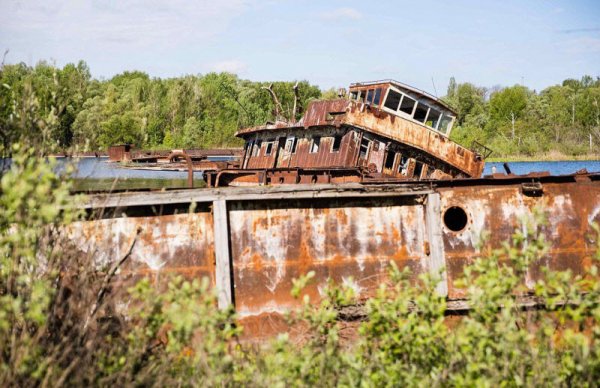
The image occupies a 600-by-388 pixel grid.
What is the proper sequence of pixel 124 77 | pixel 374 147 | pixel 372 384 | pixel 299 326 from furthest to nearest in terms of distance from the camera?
pixel 124 77 → pixel 374 147 → pixel 299 326 → pixel 372 384

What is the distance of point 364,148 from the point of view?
17453 mm

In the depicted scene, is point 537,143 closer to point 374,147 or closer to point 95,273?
point 374,147

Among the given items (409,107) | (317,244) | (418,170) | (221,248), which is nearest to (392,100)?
(409,107)

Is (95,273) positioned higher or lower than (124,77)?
lower

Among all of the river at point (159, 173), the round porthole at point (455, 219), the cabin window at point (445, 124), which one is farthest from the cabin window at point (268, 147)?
the river at point (159, 173)

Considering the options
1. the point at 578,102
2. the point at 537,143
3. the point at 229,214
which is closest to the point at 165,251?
the point at 229,214

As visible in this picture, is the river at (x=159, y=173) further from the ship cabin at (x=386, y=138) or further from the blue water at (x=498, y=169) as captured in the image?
the ship cabin at (x=386, y=138)

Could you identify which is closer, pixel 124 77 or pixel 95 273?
pixel 95 273

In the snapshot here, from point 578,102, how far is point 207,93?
2322 inches

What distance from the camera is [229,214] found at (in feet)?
30.8

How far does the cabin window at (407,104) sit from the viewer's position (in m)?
17.8

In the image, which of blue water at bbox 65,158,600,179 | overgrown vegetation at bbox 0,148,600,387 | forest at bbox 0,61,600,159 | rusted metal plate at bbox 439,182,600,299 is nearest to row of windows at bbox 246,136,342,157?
rusted metal plate at bbox 439,182,600,299

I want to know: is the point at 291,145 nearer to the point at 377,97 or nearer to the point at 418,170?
the point at 377,97

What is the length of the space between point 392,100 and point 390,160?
72.7 inches
